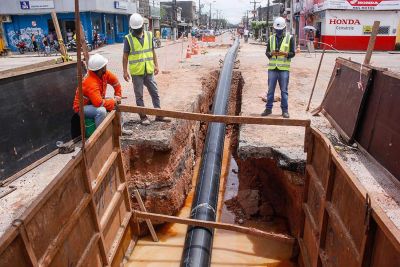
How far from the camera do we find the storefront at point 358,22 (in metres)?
24.8

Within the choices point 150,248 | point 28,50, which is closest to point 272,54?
point 150,248

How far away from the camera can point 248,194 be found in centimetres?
670

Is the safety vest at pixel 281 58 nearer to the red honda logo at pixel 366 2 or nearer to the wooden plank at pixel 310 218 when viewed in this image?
the wooden plank at pixel 310 218

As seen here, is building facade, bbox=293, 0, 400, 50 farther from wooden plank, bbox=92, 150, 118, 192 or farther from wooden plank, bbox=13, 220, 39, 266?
wooden plank, bbox=13, 220, 39, 266

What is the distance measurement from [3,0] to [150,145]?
2916 cm

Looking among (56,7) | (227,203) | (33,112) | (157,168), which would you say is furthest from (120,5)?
(157,168)

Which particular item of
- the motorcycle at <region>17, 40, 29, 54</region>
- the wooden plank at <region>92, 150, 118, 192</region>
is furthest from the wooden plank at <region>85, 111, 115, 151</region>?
the motorcycle at <region>17, 40, 29, 54</region>

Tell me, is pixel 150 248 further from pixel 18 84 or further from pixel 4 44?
pixel 4 44

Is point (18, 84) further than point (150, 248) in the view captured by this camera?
No

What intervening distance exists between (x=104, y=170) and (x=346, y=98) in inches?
163

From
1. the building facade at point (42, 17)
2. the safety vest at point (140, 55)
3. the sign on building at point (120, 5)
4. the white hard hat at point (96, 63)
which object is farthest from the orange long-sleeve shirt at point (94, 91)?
the sign on building at point (120, 5)

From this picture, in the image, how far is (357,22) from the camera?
25.3 metres

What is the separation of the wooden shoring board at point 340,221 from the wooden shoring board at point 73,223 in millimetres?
2402

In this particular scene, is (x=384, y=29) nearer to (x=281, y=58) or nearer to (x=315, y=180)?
(x=281, y=58)
